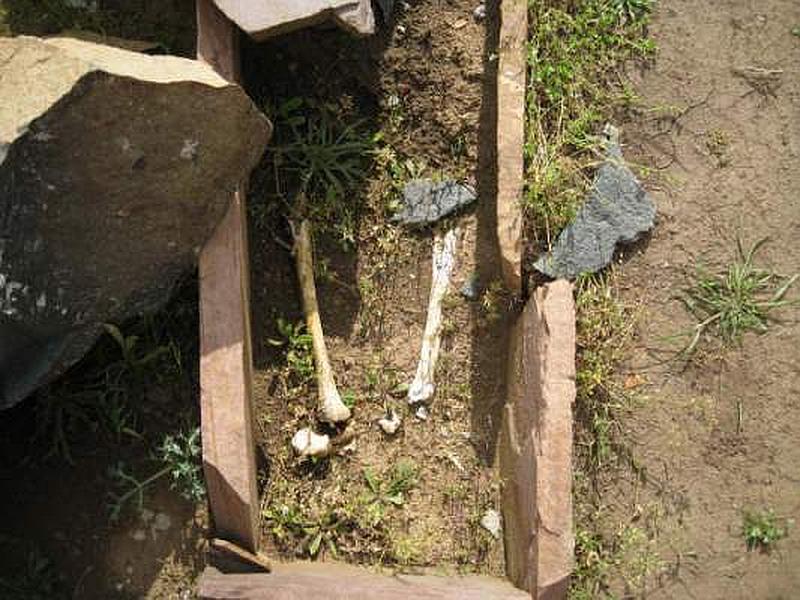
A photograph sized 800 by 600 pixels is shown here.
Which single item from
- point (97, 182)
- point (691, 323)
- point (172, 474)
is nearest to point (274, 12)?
point (97, 182)

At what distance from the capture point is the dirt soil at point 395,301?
11.8 feet

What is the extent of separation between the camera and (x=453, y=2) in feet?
12.2

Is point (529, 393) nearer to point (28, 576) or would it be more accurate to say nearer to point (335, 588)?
point (335, 588)

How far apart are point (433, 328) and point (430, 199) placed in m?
0.54

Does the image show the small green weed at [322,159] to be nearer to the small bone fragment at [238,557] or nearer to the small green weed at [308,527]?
the small green weed at [308,527]

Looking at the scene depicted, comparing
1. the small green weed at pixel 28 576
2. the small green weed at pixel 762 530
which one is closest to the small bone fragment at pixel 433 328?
the small green weed at pixel 762 530

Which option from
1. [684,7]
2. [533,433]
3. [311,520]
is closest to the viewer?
[533,433]

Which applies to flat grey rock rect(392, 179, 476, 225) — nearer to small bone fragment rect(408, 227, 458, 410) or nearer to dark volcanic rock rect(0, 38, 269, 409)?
small bone fragment rect(408, 227, 458, 410)

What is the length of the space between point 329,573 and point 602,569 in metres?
1.14

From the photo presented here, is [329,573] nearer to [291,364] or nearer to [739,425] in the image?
[291,364]

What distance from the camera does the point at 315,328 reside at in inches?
138

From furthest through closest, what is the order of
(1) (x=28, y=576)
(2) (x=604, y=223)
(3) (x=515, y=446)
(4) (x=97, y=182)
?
(2) (x=604, y=223), (1) (x=28, y=576), (3) (x=515, y=446), (4) (x=97, y=182)

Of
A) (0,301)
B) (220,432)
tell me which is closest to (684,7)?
(220,432)

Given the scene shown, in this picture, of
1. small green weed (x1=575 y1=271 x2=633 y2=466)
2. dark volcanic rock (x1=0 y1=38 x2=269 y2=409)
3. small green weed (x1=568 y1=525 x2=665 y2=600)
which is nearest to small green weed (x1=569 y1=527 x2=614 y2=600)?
small green weed (x1=568 y1=525 x2=665 y2=600)
